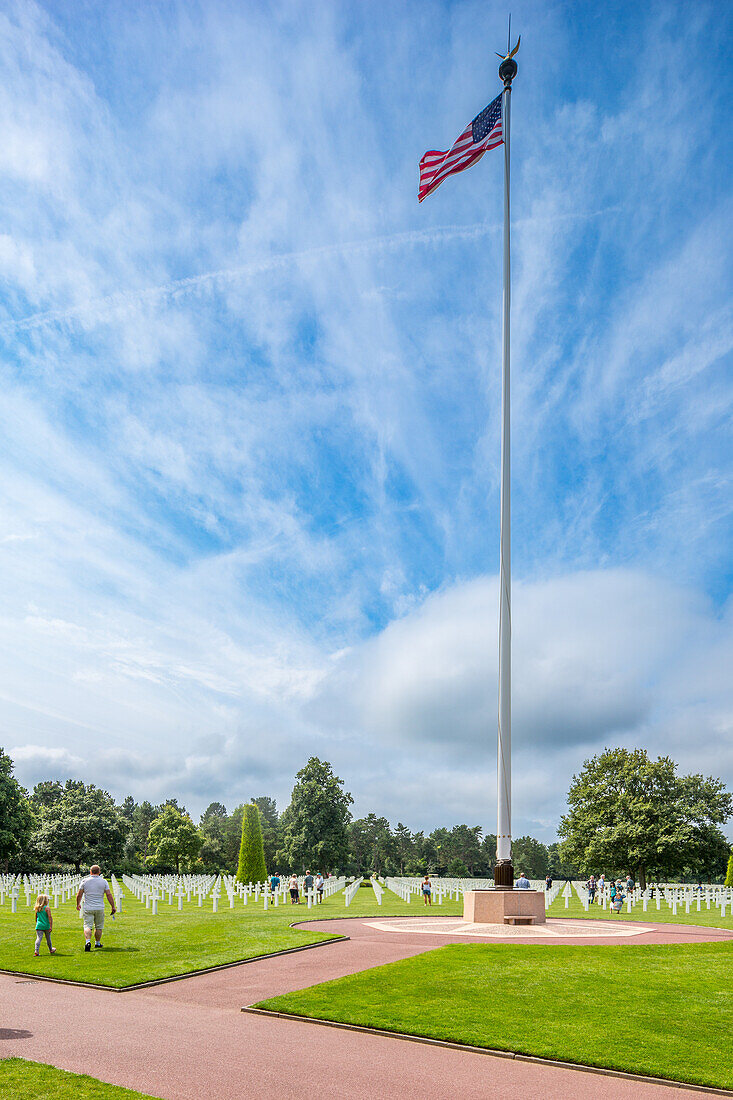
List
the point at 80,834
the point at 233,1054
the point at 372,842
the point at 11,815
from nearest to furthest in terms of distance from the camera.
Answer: the point at 233,1054, the point at 11,815, the point at 80,834, the point at 372,842

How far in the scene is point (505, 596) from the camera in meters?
23.8

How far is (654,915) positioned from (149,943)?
21.7 metres

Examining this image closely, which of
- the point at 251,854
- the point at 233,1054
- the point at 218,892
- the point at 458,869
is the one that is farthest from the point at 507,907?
the point at 458,869

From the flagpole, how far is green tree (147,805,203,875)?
171ft

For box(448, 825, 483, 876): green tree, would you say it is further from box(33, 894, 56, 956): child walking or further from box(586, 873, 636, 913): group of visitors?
box(33, 894, 56, 956): child walking

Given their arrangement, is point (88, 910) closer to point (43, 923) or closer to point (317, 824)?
point (43, 923)

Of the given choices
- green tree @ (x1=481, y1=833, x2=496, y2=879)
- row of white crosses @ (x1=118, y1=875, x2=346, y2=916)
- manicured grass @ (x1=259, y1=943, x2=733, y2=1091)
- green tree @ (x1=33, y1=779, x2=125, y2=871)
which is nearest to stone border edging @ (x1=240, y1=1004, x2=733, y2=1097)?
manicured grass @ (x1=259, y1=943, x2=733, y2=1091)

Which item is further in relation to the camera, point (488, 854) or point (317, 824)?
point (488, 854)

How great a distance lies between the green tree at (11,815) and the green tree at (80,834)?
8.60 m

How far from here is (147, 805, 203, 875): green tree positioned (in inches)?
2660

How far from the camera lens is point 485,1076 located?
7977 millimetres

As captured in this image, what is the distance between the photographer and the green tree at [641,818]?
55.1m

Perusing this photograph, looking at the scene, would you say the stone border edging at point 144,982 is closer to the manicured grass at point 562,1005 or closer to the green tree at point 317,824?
the manicured grass at point 562,1005

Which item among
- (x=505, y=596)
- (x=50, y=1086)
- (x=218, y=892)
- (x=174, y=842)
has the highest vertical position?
(x=505, y=596)
